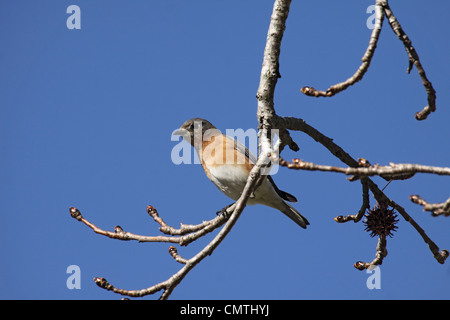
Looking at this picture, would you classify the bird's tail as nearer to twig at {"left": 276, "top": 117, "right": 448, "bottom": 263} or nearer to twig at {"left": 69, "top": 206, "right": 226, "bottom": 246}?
twig at {"left": 276, "top": 117, "right": 448, "bottom": 263}

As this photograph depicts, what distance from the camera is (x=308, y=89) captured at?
2939mm

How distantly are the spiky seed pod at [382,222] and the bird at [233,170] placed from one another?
1.39 meters

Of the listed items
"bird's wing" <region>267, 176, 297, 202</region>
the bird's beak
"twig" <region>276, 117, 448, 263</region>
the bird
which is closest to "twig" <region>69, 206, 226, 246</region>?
"twig" <region>276, 117, 448, 263</region>

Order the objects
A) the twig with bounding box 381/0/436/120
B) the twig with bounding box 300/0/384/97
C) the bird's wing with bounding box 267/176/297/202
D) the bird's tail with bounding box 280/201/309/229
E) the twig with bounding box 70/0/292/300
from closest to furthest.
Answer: the twig with bounding box 300/0/384/97 → the twig with bounding box 381/0/436/120 → the twig with bounding box 70/0/292/300 → the bird's wing with bounding box 267/176/297/202 → the bird's tail with bounding box 280/201/309/229

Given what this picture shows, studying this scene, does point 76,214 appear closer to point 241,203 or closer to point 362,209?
point 241,203

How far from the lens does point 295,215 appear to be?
575 cm

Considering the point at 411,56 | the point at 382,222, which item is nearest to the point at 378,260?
the point at 382,222

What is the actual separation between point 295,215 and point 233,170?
94 cm

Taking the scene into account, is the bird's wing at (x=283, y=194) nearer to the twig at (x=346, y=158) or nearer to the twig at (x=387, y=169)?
the twig at (x=346, y=158)

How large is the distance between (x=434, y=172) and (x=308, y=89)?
89 centimetres

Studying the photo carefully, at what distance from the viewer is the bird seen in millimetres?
5441

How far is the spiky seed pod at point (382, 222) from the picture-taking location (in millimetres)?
4105

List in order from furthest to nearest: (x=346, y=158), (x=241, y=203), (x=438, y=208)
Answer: (x=346, y=158), (x=241, y=203), (x=438, y=208)

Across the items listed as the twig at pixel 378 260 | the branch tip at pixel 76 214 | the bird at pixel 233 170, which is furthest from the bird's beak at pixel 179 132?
the twig at pixel 378 260
